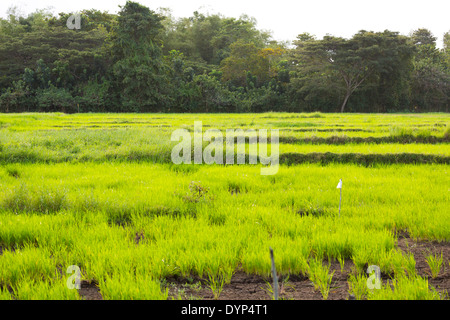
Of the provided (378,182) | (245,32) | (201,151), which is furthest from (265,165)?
(245,32)

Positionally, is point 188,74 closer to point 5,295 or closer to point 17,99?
point 17,99

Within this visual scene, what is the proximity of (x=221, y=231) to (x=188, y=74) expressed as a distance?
96.0 ft

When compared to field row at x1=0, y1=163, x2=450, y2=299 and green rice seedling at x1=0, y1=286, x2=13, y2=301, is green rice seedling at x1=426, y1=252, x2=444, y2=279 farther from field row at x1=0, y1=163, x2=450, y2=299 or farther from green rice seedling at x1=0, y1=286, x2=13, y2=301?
green rice seedling at x1=0, y1=286, x2=13, y2=301

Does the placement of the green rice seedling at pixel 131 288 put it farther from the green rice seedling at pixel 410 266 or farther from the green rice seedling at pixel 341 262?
Result: the green rice seedling at pixel 410 266

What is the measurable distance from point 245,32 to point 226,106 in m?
13.6

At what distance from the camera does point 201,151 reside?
23.6 ft

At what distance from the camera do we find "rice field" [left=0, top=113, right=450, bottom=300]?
2355 mm

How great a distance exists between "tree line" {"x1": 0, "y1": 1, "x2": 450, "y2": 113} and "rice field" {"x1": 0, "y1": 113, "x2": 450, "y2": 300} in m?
23.1

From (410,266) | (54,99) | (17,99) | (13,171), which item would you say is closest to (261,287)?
(410,266)

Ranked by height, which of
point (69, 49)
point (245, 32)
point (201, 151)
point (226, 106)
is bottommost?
point (201, 151)

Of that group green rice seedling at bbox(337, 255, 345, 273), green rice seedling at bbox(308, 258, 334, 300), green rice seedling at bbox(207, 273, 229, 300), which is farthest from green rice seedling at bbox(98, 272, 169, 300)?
green rice seedling at bbox(337, 255, 345, 273)

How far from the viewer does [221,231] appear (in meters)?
3.18

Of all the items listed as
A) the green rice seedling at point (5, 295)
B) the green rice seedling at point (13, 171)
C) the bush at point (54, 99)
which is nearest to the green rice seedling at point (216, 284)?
the green rice seedling at point (5, 295)
